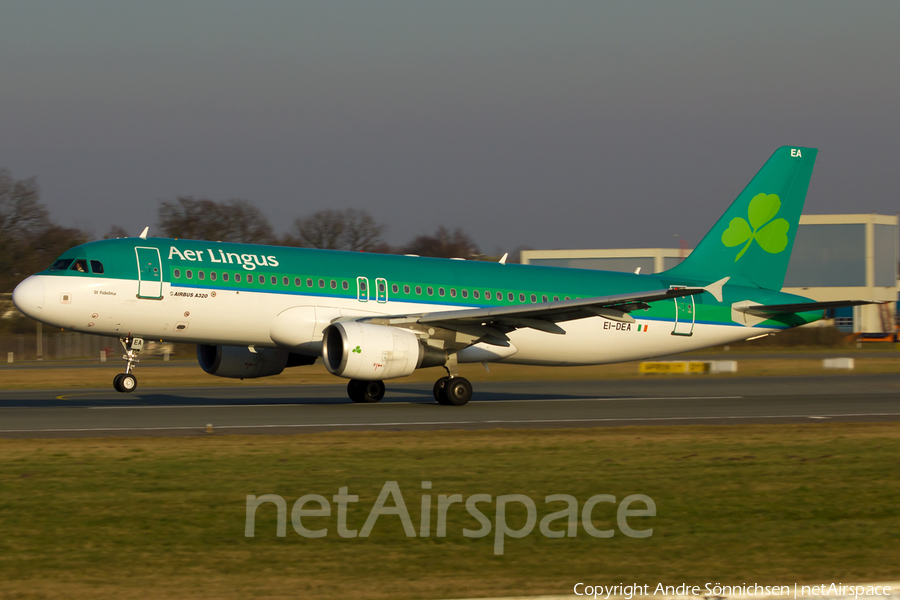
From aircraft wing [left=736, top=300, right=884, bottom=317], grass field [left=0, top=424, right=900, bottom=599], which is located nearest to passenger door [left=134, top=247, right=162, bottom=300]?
grass field [left=0, top=424, right=900, bottom=599]

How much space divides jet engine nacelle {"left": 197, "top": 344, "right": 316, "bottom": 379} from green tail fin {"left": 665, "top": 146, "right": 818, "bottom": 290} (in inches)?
481

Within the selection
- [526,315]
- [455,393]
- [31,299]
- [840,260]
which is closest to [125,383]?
[31,299]

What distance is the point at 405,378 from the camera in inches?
1550

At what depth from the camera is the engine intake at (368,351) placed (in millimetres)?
21188

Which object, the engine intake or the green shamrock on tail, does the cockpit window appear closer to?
the engine intake

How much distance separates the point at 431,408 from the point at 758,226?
12432 mm

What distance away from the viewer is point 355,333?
2144 centimetres

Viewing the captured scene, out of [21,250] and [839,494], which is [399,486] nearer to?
[839,494]

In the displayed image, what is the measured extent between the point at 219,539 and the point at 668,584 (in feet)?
13.4

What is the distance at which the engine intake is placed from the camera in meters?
21.2

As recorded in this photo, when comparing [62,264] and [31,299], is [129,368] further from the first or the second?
[62,264]

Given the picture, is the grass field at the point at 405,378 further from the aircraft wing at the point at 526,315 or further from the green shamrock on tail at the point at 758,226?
the green shamrock on tail at the point at 758,226

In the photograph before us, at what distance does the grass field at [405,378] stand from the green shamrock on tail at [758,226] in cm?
745

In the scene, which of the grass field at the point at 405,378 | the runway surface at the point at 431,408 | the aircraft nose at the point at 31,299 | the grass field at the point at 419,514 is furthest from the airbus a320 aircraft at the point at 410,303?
the grass field at the point at 419,514
